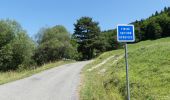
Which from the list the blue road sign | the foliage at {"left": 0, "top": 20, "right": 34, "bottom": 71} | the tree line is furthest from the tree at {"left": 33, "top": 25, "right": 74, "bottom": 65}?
the blue road sign

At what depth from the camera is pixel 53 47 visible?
7081 centimetres

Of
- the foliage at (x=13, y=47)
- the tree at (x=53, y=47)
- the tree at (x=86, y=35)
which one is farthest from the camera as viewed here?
the tree at (x=86, y=35)

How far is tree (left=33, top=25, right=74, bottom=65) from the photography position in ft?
232

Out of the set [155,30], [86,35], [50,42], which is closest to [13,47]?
[50,42]

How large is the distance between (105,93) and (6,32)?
5103 cm

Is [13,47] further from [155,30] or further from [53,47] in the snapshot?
[155,30]

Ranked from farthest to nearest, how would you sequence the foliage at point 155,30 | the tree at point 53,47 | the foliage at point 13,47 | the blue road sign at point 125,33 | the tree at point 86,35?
the foliage at point 155,30, the tree at point 86,35, the tree at point 53,47, the foliage at point 13,47, the blue road sign at point 125,33

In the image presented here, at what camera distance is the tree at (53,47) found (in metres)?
70.7

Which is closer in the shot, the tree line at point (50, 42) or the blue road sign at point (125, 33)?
the blue road sign at point (125, 33)

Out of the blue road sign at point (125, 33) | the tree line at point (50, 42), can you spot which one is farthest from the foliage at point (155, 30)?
the blue road sign at point (125, 33)

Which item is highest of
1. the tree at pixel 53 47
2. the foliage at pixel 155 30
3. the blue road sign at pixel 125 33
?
the foliage at pixel 155 30

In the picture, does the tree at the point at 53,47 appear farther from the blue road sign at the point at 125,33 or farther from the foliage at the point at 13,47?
the blue road sign at the point at 125,33

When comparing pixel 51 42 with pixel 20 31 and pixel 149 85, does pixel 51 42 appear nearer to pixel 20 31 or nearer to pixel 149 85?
pixel 20 31

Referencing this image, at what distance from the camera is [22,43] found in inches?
2456
